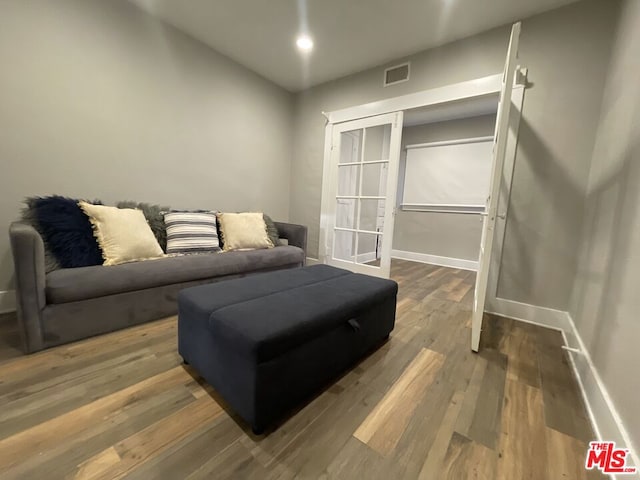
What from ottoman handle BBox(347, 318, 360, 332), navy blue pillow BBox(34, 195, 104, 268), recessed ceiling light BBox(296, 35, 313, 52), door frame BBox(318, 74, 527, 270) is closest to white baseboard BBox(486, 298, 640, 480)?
door frame BBox(318, 74, 527, 270)

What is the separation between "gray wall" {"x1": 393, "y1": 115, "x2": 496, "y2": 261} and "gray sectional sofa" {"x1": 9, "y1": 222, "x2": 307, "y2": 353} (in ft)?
11.4

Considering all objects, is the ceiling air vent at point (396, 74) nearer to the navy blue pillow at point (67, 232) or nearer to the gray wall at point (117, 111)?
the gray wall at point (117, 111)

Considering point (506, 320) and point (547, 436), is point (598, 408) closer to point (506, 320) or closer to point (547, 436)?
point (547, 436)

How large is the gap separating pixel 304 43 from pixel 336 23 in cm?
44

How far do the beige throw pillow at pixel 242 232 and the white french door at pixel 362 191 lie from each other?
1.07 metres

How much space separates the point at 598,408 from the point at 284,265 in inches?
91.2

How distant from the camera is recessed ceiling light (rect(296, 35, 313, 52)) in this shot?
2.52 meters

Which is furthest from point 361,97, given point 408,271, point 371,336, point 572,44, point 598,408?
point 598,408

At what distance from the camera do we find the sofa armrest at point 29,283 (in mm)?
1349

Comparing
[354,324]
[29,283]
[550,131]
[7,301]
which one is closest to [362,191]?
[550,131]

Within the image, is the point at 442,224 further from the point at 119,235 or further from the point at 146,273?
the point at 119,235

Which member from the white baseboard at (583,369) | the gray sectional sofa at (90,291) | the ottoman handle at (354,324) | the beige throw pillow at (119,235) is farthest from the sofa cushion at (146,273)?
the white baseboard at (583,369)

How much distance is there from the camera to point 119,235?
1.87 m

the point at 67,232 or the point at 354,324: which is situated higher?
the point at 67,232
